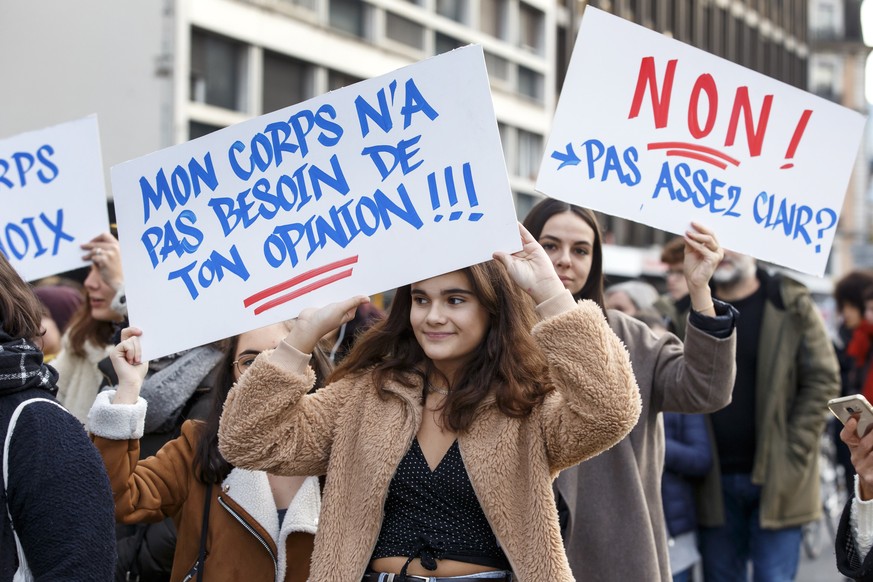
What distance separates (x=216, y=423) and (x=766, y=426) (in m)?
3.11

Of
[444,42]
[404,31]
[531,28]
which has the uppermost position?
[531,28]

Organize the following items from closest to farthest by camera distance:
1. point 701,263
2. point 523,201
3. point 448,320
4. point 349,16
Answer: point 448,320
point 701,263
point 349,16
point 523,201

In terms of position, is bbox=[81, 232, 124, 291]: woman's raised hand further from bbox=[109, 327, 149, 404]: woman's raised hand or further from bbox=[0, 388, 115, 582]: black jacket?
bbox=[0, 388, 115, 582]: black jacket

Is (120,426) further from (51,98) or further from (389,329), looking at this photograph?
(51,98)

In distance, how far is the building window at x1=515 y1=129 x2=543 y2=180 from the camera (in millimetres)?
27859

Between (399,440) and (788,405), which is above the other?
(788,405)

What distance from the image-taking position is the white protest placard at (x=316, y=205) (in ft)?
10.0

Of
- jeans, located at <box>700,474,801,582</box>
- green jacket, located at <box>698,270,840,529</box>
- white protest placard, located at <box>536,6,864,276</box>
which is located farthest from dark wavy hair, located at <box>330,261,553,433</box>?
jeans, located at <box>700,474,801,582</box>

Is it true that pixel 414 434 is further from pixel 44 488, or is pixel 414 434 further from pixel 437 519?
pixel 44 488

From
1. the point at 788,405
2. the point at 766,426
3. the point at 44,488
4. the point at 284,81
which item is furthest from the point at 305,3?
the point at 44,488

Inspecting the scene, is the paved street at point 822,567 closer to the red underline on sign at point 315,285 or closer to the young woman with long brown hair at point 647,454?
the young woman with long brown hair at point 647,454

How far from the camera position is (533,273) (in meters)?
2.93

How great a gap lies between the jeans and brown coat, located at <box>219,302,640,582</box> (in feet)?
9.80

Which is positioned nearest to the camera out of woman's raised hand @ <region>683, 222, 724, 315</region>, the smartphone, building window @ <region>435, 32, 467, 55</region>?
the smartphone
